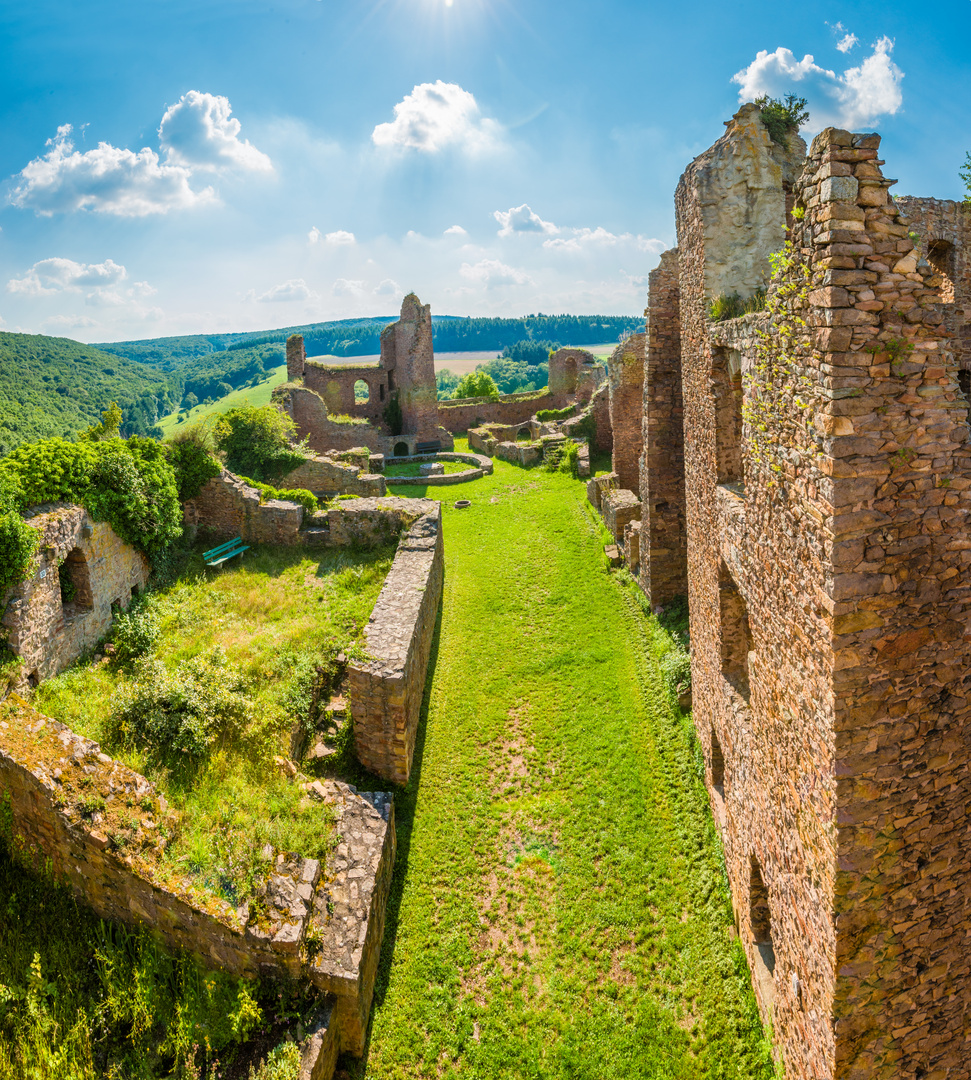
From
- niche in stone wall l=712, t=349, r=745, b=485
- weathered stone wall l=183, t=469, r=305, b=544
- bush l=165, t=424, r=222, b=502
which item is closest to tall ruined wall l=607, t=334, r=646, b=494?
weathered stone wall l=183, t=469, r=305, b=544

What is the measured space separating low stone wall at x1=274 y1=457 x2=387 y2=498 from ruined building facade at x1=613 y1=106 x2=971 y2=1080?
16677 millimetres

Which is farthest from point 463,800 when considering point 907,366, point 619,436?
point 619,436

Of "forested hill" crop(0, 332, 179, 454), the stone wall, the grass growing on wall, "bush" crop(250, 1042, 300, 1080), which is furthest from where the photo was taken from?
"forested hill" crop(0, 332, 179, 454)

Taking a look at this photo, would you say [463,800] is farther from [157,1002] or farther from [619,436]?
[619,436]

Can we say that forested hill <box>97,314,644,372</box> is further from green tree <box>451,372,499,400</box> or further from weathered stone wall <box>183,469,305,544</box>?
weathered stone wall <box>183,469,305,544</box>

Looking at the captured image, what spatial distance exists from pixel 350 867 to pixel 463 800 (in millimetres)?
2406

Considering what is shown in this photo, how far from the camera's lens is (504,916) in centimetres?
752

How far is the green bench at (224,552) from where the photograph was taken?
46.9ft

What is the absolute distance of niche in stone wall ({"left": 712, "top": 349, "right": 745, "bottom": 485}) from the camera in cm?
763

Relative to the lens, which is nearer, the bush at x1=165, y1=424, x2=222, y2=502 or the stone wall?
the stone wall

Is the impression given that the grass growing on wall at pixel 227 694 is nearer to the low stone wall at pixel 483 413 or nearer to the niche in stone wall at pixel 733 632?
the niche in stone wall at pixel 733 632

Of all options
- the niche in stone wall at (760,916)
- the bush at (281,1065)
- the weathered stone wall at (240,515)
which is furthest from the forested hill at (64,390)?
the niche in stone wall at (760,916)

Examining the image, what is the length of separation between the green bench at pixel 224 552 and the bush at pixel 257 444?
5.94 metres

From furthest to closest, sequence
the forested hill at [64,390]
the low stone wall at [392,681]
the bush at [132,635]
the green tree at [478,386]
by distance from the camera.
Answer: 1. the green tree at [478,386]
2. the forested hill at [64,390]
3. the bush at [132,635]
4. the low stone wall at [392,681]
